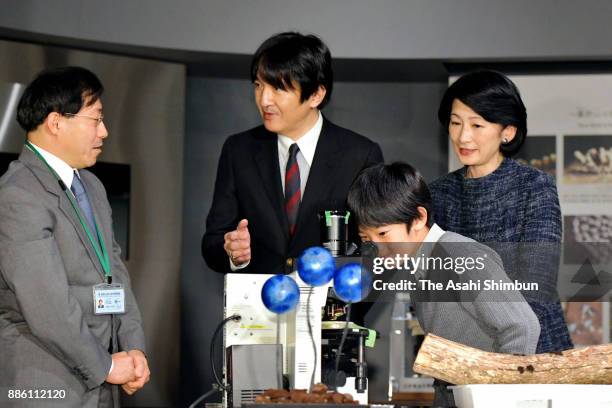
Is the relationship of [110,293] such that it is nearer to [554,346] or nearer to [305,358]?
[305,358]

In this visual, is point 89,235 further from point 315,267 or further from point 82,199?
point 315,267

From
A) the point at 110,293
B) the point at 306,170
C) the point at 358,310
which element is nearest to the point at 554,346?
the point at 358,310

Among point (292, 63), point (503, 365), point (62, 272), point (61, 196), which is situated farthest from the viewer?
point (292, 63)

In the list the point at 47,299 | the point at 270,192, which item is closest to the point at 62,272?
the point at 47,299

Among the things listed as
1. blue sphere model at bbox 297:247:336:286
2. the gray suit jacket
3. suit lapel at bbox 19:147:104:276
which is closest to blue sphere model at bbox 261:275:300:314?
blue sphere model at bbox 297:247:336:286

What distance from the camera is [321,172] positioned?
3049 millimetres

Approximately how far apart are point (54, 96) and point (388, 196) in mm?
1044

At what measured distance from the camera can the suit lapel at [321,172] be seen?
9.85 feet

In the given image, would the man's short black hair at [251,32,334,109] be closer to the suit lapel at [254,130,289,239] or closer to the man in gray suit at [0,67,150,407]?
the suit lapel at [254,130,289,239]

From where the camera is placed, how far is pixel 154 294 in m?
5.02

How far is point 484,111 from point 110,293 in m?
1.21

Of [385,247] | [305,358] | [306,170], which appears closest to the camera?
[305,358]

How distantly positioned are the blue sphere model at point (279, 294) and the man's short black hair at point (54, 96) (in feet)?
3.78

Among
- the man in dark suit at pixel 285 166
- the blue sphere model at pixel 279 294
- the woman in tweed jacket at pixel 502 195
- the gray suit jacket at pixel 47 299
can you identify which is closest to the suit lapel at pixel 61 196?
the gray suit jacket at pixel 47 299
